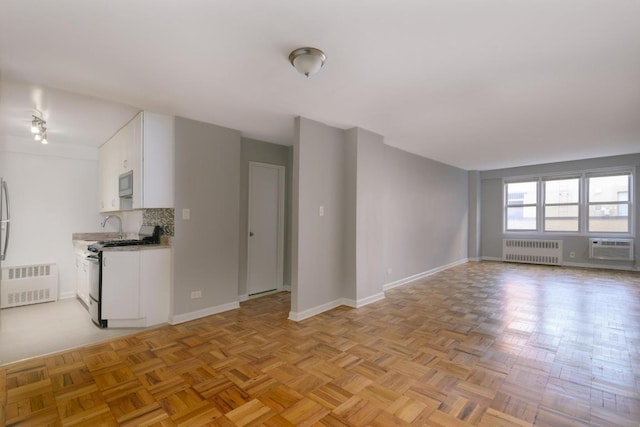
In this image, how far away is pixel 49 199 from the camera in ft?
15.1

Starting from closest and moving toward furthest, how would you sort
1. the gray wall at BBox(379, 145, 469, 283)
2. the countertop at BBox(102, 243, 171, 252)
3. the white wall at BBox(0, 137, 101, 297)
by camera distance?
the countertop at BBox(102, 243, 171, 252), the white wall at BBox(0, 137, 101, 297), the gray wall at BBox(379, 145, 469, 283)

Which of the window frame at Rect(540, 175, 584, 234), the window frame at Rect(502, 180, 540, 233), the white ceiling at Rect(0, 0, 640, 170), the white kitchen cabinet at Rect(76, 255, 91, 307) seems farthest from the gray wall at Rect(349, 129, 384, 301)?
the window frame at Rect(540, 175, 584, 234)

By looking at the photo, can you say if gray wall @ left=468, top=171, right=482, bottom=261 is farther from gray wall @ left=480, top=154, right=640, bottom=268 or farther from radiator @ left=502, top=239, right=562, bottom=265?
radiator @ left=502, top=239, right=562, bottom=265

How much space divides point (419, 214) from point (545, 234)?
13.4 ft

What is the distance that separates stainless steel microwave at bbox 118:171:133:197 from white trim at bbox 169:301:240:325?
156 cm

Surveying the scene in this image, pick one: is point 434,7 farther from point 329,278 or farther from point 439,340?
point 329,278

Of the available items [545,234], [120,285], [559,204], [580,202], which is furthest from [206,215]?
[580,202]

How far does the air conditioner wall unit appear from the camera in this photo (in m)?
6.47

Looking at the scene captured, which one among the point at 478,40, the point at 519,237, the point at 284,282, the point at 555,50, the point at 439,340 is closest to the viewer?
the point at 478,40

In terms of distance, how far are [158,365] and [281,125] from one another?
114 inches

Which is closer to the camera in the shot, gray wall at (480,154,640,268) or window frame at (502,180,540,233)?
gray wall at (480,154,640,268)

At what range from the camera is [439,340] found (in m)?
2.98

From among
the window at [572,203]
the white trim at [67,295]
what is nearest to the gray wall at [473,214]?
the window at [572,203]

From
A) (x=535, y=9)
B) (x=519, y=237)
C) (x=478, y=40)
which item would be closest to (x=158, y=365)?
(x=478, y=40)
